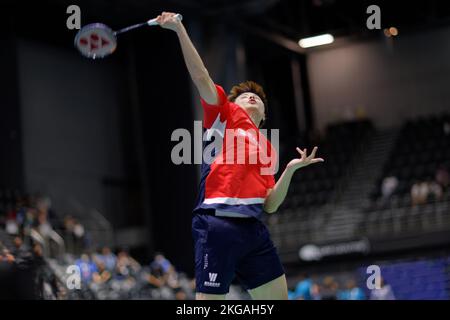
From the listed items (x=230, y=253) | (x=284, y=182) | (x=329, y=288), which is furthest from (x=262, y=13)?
(x=230, y=253)

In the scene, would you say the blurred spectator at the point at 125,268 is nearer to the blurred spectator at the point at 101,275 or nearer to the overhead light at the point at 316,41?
the blurred spectator at the point at 101,275

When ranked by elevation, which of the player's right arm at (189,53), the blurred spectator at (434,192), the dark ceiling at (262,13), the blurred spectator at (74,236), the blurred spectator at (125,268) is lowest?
the blurred spectator at (125,268)

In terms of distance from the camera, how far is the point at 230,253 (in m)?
4.91

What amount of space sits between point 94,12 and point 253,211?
17514 mm

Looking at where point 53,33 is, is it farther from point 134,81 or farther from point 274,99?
point 274,99

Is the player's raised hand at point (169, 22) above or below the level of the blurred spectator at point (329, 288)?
above

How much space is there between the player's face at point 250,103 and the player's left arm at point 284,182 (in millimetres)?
419

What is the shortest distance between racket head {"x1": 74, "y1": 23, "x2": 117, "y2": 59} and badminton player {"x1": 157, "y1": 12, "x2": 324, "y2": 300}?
35.8 inches

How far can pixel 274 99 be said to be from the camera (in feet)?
Answer: 92.5

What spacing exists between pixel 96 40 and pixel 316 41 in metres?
22.6

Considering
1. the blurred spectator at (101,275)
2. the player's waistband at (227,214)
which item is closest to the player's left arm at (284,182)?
the player's waistband at (227,214)

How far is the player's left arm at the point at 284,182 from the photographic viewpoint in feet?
16.8

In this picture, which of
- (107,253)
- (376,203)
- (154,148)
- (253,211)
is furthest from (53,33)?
(253,211)

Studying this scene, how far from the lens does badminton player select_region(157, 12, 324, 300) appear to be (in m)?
4.88
